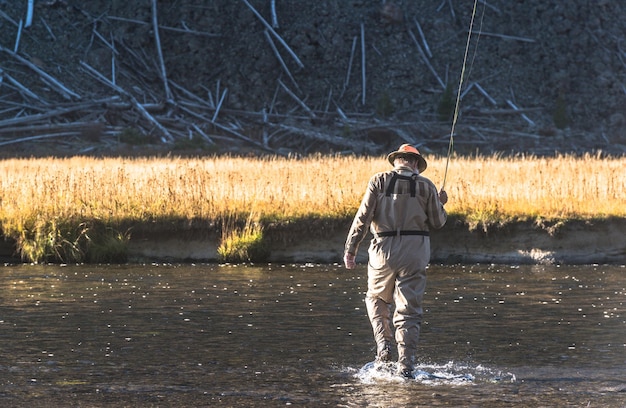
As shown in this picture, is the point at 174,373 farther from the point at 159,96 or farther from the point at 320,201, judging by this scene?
the point at 159,96

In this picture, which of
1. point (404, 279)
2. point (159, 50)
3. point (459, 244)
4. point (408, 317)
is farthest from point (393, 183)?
point (159, 50)

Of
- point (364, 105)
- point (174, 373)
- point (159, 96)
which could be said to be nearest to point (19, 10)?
point (159, 96)

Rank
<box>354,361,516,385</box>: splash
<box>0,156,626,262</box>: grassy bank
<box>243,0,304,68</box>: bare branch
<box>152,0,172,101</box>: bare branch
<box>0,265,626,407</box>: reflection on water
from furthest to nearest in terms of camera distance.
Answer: <box>243,0,304,68</box>: bare branch
<box>152,0,172,101</box>: bare branch
<box>0,156,626,262</box>: grassy bank
<box>354,361,516,385</box>: splash
<box>0,265,626,407</box>: reflection on water

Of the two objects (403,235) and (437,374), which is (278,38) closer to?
(403,235)

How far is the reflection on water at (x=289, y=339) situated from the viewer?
9.71m

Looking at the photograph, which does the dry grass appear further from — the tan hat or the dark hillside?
the dark hillside

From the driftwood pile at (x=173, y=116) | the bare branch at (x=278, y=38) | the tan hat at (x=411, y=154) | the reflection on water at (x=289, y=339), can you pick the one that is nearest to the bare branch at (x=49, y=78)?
the driftwood pile at (x=173, y=116)

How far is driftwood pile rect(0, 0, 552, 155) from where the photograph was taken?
158 feet

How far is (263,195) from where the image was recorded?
73.4ft

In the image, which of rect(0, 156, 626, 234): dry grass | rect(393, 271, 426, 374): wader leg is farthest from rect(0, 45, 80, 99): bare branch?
rect(393, 271, 426, 374): wader leg

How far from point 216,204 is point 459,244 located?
424 centimetres

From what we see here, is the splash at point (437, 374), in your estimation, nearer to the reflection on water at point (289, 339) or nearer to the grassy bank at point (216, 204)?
the reflection on water at point (289, 339)

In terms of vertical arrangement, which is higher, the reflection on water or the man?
the man

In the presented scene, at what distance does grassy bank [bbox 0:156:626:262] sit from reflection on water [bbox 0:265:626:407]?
1.55 metres
